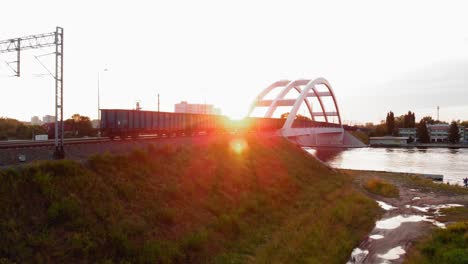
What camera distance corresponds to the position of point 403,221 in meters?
22.2

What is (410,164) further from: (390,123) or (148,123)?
(390,123)

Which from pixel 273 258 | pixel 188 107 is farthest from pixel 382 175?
pixel 188 107

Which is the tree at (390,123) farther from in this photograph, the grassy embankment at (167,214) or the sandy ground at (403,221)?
the grassy embankment at (167,214)

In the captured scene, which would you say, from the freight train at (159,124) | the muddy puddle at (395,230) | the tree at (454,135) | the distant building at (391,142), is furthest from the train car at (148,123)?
the tree at (454,135)

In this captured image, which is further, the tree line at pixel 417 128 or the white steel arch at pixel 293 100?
the tree line at pixel 417 128

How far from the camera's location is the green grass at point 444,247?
14.7 meters

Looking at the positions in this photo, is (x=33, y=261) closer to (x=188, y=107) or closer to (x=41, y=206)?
(x=41, y=206)

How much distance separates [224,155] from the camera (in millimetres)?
27625

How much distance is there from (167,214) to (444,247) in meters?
13.8

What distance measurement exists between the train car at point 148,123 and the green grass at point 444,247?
2247 centimetres

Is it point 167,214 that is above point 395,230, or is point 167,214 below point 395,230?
above

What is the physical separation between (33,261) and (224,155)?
19.0m

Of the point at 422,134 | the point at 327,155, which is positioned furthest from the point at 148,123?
the point at 422,134

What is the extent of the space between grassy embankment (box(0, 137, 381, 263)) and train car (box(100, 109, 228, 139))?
651cm
